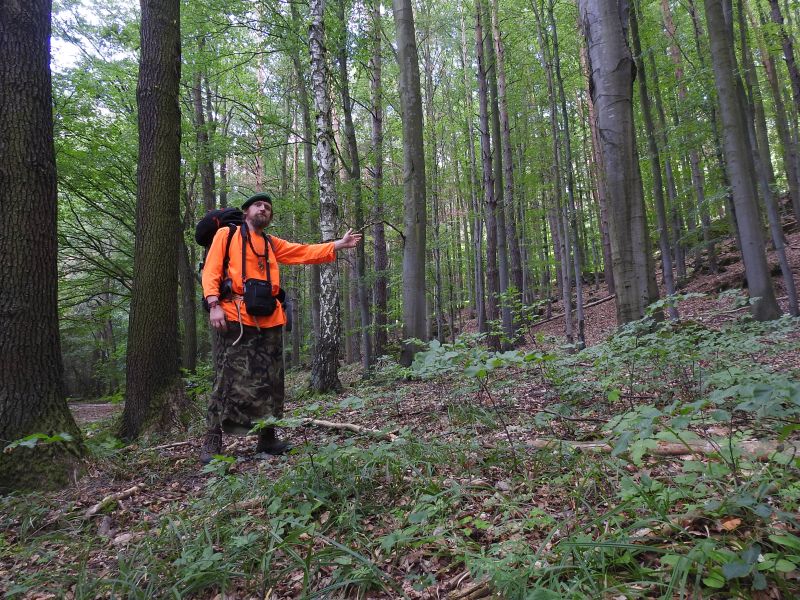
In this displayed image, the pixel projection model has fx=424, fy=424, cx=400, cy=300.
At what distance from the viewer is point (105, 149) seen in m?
9.32

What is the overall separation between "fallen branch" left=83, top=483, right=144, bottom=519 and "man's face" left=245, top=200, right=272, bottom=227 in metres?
2.32

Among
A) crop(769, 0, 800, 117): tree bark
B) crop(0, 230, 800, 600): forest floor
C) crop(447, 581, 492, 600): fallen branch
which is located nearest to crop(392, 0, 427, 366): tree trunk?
crop(0, 230, 800, 600): forest floor

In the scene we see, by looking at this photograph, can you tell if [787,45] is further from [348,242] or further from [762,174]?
[348,242]

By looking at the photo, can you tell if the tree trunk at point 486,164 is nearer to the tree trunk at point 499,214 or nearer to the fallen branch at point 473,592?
the tree trunk at point 499,214

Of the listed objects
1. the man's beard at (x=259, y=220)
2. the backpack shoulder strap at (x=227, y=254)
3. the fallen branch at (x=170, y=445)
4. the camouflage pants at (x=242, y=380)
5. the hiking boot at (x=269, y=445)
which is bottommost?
the fallen branch at (x=170, y=445)

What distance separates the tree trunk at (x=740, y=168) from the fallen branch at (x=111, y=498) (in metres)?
9.65

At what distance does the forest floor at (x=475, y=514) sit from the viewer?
1458 millimetres

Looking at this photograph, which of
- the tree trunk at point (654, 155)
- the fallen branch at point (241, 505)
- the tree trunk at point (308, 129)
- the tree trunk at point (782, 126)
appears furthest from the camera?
the tree trunk at point (782, 126)

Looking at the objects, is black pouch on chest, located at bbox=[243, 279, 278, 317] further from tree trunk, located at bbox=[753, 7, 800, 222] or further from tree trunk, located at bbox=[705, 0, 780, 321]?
tree trunk, located at bbox=[753, 7, 800, 222]

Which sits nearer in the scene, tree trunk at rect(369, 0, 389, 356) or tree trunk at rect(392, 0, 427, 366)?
tree trunk at rect(392, 0, 427, 366)

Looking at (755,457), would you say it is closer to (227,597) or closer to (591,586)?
(591,586)

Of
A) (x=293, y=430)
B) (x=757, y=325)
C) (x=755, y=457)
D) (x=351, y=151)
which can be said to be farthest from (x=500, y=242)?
(x=755, y=457)

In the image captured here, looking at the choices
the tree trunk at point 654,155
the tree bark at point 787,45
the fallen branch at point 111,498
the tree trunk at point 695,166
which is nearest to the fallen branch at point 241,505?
the fallen branch at point 111,498

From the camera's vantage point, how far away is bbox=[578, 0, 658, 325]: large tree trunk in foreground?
5.08m
